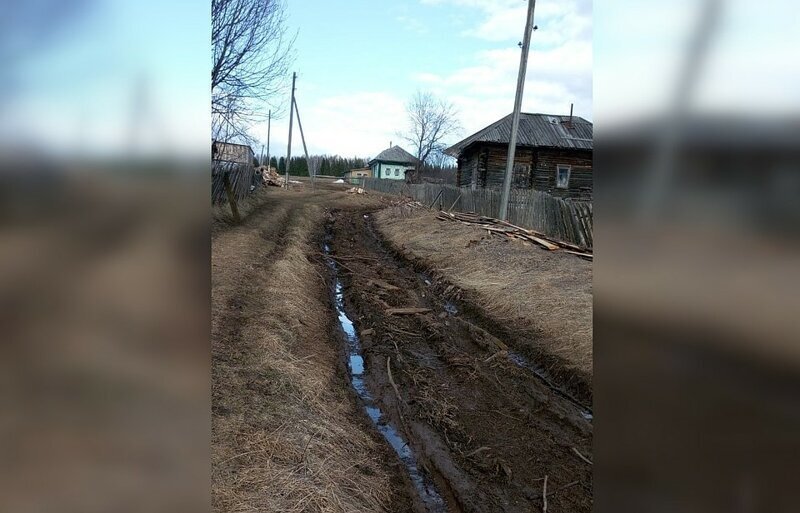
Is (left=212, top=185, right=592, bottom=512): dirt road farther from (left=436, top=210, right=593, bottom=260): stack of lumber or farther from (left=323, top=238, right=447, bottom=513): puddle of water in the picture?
(left=436, top=210, right=593, bottom=260): stack of lumber

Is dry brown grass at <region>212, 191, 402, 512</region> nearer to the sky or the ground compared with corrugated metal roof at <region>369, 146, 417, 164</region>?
nearer to the ground

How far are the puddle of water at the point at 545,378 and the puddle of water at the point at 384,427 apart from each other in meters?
1.85

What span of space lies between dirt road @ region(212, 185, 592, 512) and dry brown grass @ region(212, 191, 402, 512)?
0.01 meters

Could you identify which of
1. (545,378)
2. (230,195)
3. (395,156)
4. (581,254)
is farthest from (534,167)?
(395,156)

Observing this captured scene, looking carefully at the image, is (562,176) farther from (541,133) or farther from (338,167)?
(338,167)

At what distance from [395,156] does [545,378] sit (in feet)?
244

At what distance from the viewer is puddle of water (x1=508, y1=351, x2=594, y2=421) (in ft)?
17.0

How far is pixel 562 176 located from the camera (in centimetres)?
2462
